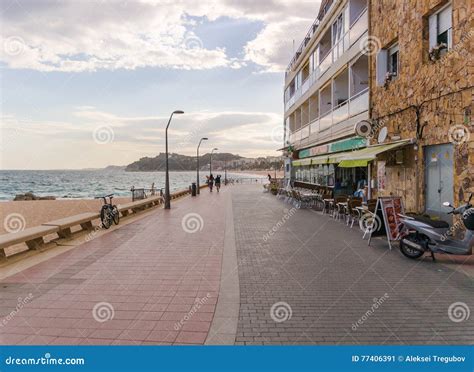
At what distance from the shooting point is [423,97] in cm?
1094

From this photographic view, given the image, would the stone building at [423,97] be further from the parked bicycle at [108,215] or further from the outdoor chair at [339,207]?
the parked bicycle at [108,215]

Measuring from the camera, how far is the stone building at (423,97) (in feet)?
30.0

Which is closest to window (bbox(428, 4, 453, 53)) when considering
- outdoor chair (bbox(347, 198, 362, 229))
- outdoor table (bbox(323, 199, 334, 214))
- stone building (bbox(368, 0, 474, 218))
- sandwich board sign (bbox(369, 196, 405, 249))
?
stone building (bbox(368, 0, 474, 218))

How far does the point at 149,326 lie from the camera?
4.62m

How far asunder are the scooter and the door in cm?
235

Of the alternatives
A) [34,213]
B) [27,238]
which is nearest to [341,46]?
[27,238]

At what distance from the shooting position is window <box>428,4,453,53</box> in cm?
1017

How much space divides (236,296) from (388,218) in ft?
15.9

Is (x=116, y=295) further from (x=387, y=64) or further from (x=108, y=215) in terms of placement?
(x=387, y=64)

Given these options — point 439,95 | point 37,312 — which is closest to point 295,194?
point 439,95

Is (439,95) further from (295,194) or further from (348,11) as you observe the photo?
(295,194)

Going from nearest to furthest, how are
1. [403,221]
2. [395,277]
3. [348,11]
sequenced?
[395,277]
[403,221]
[348,11]

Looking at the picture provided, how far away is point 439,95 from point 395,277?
5692mm

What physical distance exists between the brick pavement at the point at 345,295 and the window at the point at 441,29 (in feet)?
17.7
